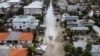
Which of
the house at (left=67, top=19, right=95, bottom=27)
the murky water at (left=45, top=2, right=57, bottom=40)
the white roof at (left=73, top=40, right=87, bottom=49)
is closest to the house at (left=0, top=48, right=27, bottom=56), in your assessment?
the white roof at (left=73, top=40, right=87, bottom=49)

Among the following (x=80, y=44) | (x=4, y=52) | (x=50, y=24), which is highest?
(x=4, y=52)

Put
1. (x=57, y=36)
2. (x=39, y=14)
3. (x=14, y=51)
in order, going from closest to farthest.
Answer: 1. (x=14, y=51)
2. (x=57, y=36)
3. (x=39, y=14)

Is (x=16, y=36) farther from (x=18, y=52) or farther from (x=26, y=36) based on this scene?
(x=18, y=52)

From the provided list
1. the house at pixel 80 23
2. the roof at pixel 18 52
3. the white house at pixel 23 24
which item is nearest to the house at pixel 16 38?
the roof at pixel 18 52

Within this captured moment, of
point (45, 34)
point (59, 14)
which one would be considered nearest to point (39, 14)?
point (59, 14)

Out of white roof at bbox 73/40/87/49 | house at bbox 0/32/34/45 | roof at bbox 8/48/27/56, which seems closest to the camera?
roof at bbox 8/48/27/56

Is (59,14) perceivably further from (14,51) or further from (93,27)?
(14,51)

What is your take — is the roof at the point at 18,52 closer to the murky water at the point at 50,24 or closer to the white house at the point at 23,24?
the murky water at the point at 50,24

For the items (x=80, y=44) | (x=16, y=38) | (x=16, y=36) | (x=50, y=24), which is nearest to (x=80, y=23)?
(x=50, y=24)

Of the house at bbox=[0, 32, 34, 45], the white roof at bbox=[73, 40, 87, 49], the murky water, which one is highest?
the house at bbox=[0, 32, 34, 45]

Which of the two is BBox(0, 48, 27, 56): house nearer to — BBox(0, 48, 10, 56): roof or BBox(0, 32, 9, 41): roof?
BBox(0, 48, 10, 56): roof

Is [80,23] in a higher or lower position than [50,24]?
higher
